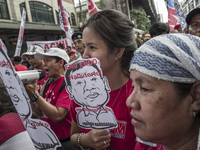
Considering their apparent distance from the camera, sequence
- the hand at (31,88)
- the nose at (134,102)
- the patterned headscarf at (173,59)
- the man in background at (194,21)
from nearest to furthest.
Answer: the patterned headscarf at (173,59), the nose at (134,102), the hand at (31,88), the man in background at (194,21)

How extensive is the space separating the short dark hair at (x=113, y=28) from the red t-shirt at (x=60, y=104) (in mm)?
769

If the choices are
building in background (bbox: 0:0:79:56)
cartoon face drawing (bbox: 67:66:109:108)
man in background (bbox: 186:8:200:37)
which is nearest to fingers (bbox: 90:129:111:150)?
cartoon face drawing (bbox: 67:66:109:108)

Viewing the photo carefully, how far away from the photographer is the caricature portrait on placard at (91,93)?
113 cm

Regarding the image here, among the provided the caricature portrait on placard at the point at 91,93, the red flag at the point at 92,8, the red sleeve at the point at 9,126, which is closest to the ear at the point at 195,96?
the caricature portrait on placard at the point at 91,93

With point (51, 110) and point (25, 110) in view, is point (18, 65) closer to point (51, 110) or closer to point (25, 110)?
point (51, 110)

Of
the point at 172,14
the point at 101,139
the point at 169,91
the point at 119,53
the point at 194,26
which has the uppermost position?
the point at 172,14

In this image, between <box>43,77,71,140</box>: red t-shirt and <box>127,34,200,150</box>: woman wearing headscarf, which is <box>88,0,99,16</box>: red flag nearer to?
<box>43,77,71,140</box>: red t-shirt

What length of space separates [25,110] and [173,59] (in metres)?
0.94

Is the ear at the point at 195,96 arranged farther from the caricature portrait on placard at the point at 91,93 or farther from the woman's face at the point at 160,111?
the caricature portrait on placard at the point at 91,93

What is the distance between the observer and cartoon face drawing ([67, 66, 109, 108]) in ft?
3.71

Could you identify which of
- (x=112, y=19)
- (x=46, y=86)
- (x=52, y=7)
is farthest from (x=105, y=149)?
(x=52, y=7)

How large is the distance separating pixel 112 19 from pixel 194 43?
75 centimetres

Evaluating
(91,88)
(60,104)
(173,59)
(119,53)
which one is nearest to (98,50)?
(119,53)

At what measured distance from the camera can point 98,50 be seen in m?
1.33
